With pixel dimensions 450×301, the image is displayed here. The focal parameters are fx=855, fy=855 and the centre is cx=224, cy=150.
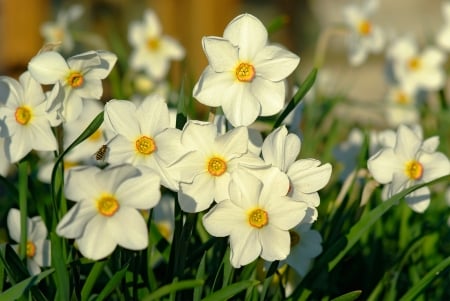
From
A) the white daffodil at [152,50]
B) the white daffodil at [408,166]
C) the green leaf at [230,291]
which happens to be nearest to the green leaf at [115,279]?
the green leaf at [230,291]

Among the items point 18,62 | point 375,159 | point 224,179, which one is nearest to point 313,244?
point 375,159

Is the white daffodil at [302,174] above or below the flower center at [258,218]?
above

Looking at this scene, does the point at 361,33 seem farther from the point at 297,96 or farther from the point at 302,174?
the point at 302,174

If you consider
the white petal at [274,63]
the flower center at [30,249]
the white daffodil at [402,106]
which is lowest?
the white daffodil at [402,106]

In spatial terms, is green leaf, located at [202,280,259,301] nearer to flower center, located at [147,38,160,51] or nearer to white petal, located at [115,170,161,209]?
white petal, located at [115,170,161,209]

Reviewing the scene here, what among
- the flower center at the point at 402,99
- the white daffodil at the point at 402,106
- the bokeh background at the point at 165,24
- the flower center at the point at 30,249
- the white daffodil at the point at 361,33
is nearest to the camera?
the flower center at the point at 30,249

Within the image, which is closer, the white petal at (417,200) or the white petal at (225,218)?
the white petal at (225,218)

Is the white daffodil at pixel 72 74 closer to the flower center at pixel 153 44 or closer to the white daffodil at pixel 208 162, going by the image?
the white daffodil at pixel 208 162

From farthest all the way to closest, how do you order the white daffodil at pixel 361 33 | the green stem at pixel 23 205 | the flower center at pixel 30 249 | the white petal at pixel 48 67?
the white daffodil at pixel 361 33 < the flower center at pixel 30 249 < the green stem at pixel 23 205 < the white petal at pixel 48 67

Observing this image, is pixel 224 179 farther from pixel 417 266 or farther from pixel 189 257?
pixel 417 266
